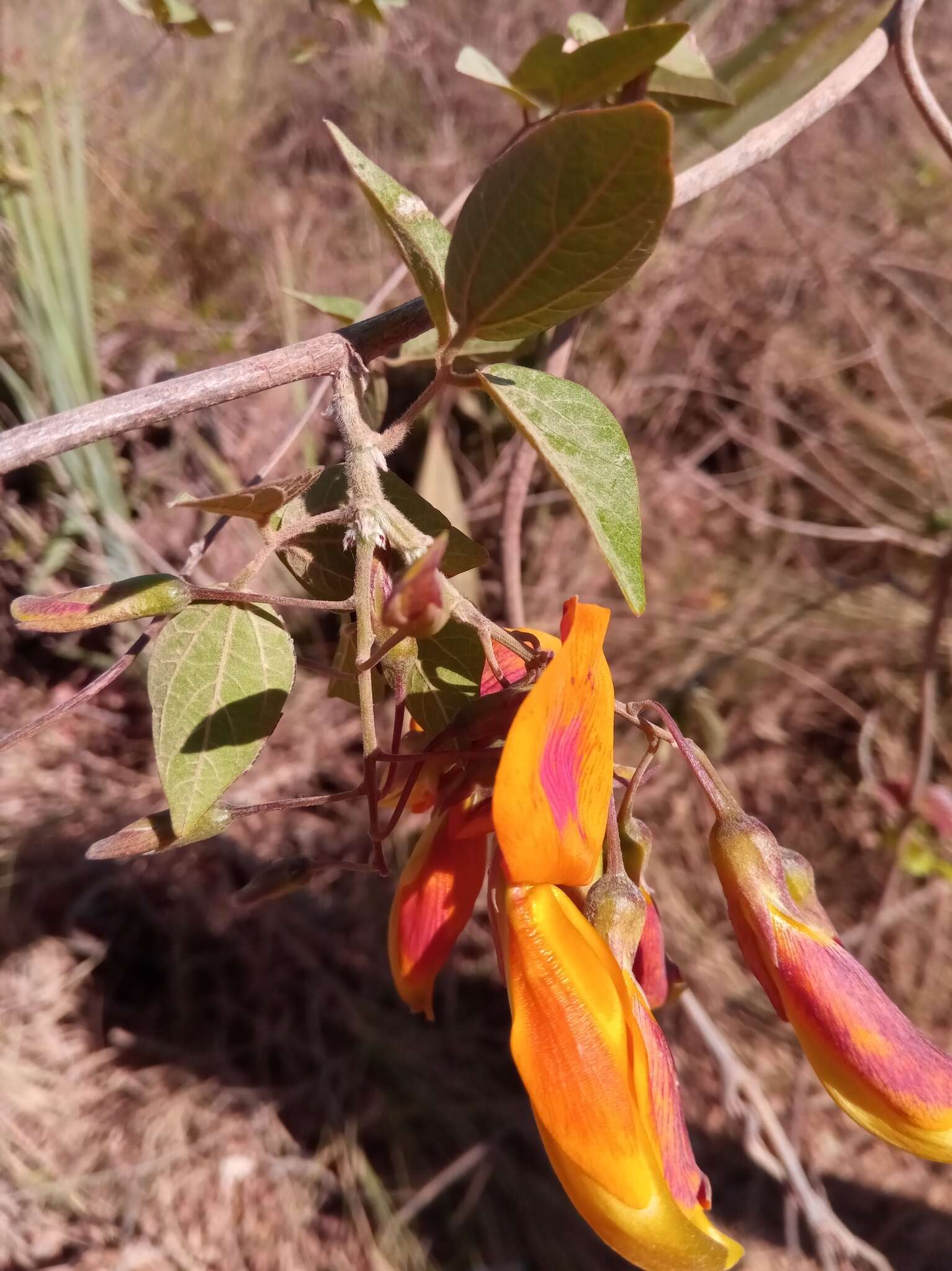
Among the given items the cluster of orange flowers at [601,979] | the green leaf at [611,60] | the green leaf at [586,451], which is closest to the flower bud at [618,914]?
the cluster of orange flowers at [601,979]

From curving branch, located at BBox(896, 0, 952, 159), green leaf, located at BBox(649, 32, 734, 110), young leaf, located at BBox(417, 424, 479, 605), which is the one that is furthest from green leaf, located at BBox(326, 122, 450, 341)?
young leaf, located at BBox(417, 424, 479, 605)

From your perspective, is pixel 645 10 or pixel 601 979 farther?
pixel 645 10

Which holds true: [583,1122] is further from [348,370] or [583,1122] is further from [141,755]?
[141,755]

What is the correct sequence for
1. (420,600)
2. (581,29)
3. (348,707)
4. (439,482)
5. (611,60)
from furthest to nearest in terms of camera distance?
(348,707) → (439,482) → (581,29) → (611,60) → (420,600)

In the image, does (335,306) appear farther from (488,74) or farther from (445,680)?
(445,680)

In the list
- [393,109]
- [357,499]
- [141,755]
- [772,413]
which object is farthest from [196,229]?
[357,499]

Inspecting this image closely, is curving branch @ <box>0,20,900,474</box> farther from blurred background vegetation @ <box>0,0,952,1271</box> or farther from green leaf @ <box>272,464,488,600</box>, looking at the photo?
blurred background vegetation @ <box>0,0,952,1271</box>

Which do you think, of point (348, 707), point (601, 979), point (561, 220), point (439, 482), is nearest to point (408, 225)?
point (561, 220)
